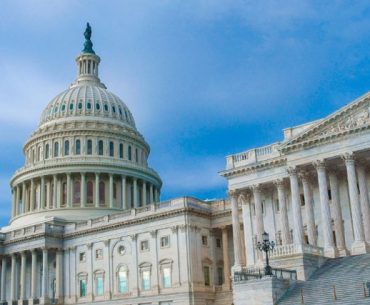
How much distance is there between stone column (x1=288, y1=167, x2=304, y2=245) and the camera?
6180 cm

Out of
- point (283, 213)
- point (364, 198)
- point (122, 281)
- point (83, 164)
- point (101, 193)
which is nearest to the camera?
point (364, 198)

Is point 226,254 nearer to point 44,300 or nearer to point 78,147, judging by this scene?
point 44,300

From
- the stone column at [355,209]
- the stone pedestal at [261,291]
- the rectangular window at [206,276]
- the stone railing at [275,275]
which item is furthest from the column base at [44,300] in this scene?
the stone column at [355,209]

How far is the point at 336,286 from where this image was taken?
47.1 meters

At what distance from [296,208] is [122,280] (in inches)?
1249

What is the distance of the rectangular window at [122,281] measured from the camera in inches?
3307

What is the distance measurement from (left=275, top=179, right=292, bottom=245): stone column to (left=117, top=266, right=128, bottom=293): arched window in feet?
86.9

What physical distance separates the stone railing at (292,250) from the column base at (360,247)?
10.1 ft

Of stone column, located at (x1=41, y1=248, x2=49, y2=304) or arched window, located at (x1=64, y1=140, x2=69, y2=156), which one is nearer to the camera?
stone column, located at (x1=41, y1=248, x2=49, y2=304)

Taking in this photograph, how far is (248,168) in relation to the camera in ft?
228

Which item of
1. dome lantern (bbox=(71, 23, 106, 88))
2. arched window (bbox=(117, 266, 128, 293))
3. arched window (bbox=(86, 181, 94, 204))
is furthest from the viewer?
dome lantern (bbox=(71, 23, 106, 88))

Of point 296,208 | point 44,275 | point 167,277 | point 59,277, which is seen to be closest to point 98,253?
point 59,277

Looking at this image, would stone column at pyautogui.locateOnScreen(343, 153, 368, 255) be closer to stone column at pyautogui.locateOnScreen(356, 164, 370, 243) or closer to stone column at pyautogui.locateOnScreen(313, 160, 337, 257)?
stone column at pyautogui.locateOnScreen(356, 164, 370, 243)

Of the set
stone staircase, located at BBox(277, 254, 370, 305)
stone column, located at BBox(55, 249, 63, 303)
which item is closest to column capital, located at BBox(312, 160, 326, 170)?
stone staircase, located at BBox(277, 254, 370, 305)
